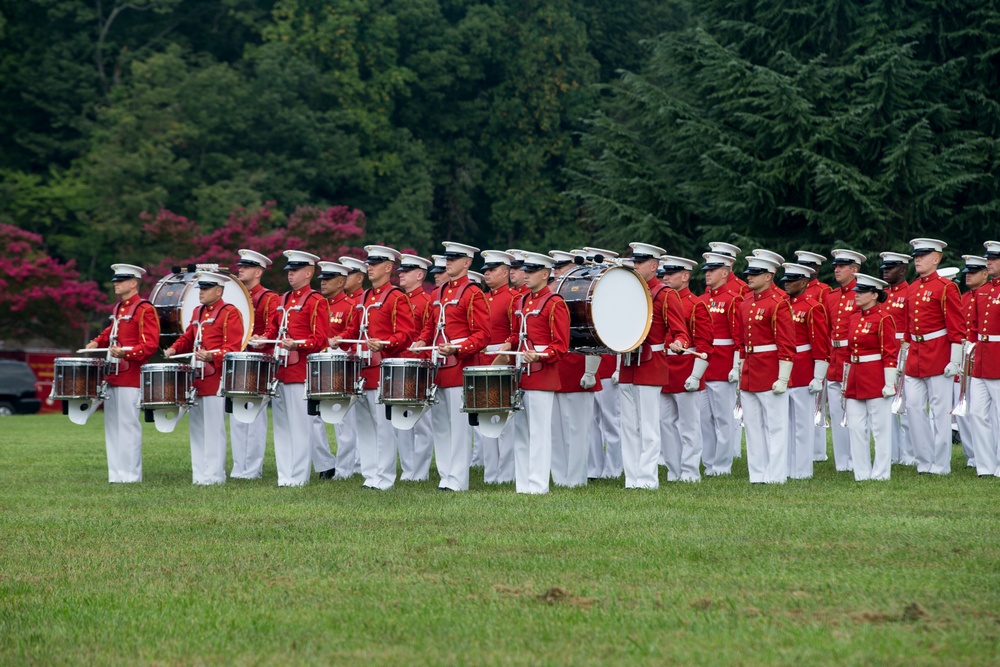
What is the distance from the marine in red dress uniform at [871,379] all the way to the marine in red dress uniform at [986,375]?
1.01 metres

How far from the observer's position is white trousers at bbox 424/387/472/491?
1391 centimetres

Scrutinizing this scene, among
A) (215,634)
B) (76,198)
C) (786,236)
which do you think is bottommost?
(215,634)

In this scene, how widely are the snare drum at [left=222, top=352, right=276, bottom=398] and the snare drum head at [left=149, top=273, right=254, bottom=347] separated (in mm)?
1603

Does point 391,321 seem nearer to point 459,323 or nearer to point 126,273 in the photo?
point 459,323

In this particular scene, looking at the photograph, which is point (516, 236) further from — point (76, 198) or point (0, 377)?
point (0, 377)

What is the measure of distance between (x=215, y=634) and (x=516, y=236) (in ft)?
146

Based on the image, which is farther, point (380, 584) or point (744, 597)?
point (380, 584)

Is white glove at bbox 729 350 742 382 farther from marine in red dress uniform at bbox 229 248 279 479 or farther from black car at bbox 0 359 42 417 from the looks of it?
black car at bbox 0 359 42 417

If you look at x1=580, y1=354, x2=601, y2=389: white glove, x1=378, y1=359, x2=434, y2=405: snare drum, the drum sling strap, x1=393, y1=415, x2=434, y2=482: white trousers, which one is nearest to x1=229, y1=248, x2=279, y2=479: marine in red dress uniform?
the drum sling strap

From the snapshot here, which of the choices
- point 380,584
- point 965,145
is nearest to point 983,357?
point 380,584

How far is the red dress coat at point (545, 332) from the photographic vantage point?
13.1 meters

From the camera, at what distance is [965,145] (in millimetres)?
31062

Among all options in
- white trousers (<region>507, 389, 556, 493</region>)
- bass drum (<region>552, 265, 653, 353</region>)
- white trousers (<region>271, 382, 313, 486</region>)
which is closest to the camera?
bass drum (<region>552, 265, 653, 353</region>)

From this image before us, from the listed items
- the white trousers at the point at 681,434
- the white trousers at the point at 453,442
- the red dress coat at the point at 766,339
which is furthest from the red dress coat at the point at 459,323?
the red dress coat at the point at 766,339
